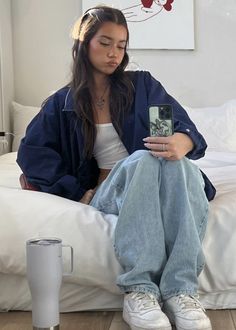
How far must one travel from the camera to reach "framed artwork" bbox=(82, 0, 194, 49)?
11.3ft

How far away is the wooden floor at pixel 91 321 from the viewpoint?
1416 mm

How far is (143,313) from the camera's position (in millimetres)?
1330

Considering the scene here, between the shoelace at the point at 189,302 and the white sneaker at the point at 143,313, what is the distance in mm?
58

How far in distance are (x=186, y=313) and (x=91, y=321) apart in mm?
287

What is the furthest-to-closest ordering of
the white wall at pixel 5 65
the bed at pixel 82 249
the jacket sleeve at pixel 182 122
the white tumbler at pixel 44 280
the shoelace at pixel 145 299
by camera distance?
the white wall at pixel 5 65
the jacket sleeve at pixel 182 122
the bed at pixel 82 249
the shoelace at pixel 145 299
the white tumbler at pixel 44 280

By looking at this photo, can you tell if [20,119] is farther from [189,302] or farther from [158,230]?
[189,302]

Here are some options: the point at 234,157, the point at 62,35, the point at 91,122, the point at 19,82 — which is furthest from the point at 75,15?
the point at 91,122

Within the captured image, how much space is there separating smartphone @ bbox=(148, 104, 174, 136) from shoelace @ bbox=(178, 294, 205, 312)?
435mm

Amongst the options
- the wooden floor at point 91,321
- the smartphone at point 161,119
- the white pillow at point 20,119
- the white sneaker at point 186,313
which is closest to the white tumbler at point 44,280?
the wooden floor at point 91,321

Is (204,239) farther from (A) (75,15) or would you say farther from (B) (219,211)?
(A) (75,15)

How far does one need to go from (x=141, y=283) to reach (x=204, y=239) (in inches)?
9.4

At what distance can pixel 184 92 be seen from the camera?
138 inches

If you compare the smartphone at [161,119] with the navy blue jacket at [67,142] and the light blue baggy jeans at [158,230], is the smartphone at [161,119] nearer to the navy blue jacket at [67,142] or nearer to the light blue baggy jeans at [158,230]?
the light blue baggy jeans at [158,230]

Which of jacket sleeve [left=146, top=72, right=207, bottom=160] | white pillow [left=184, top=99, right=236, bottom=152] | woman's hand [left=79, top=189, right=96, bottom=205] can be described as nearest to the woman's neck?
jacket sleeve [left=146, top=72, right=207, bottom=160]
